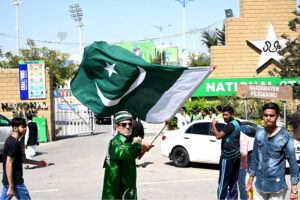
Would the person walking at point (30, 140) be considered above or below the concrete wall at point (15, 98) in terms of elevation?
below

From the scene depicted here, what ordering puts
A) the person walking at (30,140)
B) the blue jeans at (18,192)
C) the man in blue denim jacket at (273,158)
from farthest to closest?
1. the person walking at (30,140)
2. the blue jeans at (18,192)
3. the man in blue denim jacket at (273,158)

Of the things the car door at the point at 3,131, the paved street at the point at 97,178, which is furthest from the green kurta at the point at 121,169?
the car door at the point at 3,131

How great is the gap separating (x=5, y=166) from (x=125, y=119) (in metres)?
2.29

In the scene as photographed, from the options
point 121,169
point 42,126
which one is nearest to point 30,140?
point 42,126

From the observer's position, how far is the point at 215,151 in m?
12.3

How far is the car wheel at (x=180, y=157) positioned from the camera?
13005 millimetres

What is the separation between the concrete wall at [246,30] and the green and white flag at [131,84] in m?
18.3

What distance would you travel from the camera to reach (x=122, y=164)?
516 cm

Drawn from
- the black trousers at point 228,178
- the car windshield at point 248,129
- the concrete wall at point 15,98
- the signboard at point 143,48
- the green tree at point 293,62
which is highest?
the signboard at point 143,48

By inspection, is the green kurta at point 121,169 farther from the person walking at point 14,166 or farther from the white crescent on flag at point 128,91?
the person walking at point 14,166

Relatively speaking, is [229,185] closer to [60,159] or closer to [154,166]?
[154,166]

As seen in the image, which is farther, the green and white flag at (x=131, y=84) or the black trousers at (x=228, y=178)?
the black trousers at (x=228, y=178)

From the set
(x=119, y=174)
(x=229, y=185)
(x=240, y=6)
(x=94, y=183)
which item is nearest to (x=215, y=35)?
(x=240, y=6)

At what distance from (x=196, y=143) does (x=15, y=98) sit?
38.5 ft
